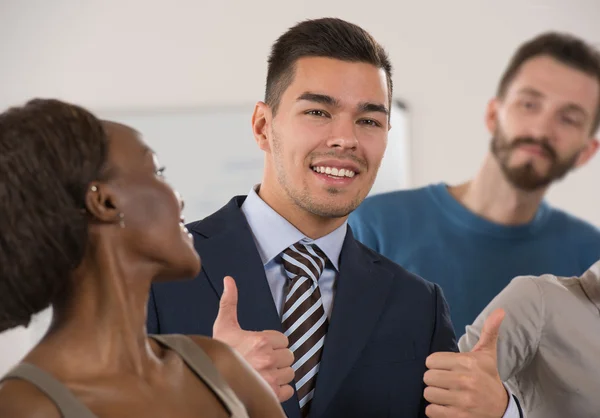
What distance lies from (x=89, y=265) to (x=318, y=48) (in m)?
0.97

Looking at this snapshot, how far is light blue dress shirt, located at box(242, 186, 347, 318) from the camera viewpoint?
191 centimetres

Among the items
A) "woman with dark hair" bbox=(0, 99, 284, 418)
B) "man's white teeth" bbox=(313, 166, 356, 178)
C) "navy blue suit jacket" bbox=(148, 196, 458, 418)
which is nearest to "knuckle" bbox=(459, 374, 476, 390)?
"navy blue suit jacket" bbox=(148, 196, 458, 418)

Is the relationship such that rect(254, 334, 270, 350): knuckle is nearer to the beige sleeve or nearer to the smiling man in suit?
the smiling man in suit

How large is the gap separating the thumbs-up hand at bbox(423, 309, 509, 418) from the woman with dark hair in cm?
57

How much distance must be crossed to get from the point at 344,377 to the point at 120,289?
787 millimetres

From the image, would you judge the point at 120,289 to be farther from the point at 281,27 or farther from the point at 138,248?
the point at 281,27

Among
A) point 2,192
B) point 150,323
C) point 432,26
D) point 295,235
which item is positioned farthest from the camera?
point 432,26

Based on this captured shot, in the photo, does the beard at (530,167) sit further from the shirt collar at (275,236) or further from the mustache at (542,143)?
the shirt collar at (275,236)

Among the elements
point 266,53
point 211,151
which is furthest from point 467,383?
point 266,53

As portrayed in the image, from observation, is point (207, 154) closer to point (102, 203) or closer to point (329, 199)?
point (329, 199)

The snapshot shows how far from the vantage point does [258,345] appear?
1.48 metres

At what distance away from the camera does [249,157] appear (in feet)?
15.8

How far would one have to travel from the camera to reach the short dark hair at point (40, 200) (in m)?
1.04

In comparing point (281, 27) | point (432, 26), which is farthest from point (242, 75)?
point (432, 26)
